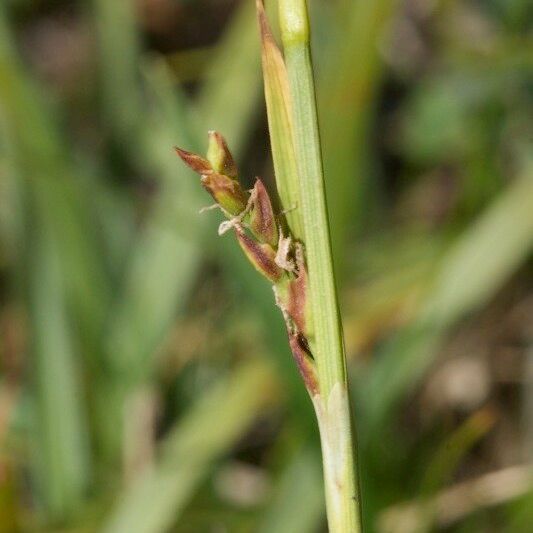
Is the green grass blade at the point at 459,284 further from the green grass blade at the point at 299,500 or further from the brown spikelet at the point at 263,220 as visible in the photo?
the brown spikelet at the point at 263,220

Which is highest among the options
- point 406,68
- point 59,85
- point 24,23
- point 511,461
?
point 24,23

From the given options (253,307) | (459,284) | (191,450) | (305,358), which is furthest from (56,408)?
(305,358)

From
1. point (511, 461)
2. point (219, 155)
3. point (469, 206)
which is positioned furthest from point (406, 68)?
point (219, 155)

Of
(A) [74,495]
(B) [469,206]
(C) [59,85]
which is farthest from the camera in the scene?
(C) [59,85]

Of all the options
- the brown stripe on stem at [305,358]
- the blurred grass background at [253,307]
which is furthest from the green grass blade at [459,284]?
the brown stripe on stem at [305,358]

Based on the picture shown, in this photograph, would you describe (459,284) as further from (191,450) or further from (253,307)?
(191,450)

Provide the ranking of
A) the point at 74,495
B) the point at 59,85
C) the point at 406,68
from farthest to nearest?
the point at 59,85
the point at 406,68
the point at 74,495

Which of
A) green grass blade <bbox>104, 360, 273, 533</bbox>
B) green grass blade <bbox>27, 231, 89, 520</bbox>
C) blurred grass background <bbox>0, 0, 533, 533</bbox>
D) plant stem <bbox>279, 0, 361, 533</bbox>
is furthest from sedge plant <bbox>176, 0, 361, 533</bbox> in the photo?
green grass blade <bbox>27, 231, 89, 520</bbox>

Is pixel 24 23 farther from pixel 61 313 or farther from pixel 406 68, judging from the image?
pixel 61 313
